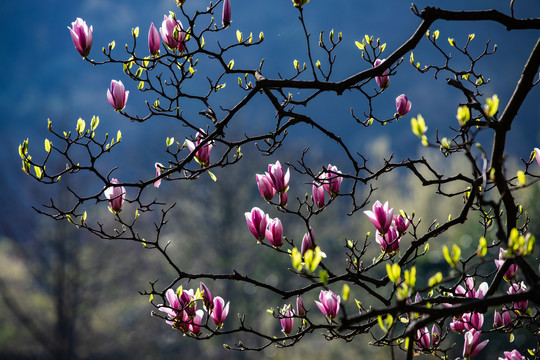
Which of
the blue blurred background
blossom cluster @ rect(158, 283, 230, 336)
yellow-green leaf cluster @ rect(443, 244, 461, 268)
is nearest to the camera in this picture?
yellow-green leaf cluster @ rect(443, 244, 461, 268)

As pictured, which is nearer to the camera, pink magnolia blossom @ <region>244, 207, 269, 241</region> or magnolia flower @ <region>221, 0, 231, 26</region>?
pink magnolia blossom @ <region>244, 207, 269, 241</region>

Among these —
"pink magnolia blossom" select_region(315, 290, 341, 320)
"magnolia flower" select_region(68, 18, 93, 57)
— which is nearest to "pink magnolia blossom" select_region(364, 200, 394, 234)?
"pink magnolia blossom" select_region(315, 290, 341, 320)

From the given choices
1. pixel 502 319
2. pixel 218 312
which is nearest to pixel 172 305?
pixel 218 312

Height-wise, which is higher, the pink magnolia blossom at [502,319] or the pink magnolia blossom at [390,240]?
the pink magnolia blossom at [390,240]

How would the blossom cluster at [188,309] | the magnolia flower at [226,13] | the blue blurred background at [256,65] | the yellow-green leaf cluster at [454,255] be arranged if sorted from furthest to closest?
the blue blurred background at [256,65] < the magnolia flower at [226,13] < the blossom cluster at [188,309] < the yellow-green leaf cluster at [454,255]

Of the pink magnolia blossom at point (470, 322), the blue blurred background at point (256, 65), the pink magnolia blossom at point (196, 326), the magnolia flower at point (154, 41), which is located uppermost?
the blue blurred background at point (256, 65)

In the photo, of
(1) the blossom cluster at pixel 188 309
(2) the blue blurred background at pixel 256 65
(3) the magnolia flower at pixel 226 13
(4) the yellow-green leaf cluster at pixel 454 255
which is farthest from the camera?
(2) the blue blurred background at pixel 256 65

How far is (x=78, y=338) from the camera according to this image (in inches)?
449

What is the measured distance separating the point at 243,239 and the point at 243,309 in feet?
7.86

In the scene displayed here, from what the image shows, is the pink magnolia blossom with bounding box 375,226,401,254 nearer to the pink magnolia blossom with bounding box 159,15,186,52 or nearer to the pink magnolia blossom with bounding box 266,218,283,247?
the pink magnolia blossom with bounding box 266,218,283,247

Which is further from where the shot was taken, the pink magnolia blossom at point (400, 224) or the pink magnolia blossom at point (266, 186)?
the pink magnolia blossom at point (400, 224)

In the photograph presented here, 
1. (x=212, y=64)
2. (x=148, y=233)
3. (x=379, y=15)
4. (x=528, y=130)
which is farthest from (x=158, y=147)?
(x=379, y=15)

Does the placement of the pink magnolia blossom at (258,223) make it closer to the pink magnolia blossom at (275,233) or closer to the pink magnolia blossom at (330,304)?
the pink magnolia blossom at (275,233)

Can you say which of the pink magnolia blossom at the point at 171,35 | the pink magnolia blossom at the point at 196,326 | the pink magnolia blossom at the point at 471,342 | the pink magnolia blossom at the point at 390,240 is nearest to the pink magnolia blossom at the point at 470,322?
the pink magnolia blossom at the point at 471,342
